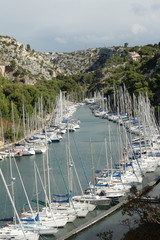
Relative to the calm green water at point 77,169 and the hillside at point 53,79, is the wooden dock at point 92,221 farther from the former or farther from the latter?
the hillside at point 53,79

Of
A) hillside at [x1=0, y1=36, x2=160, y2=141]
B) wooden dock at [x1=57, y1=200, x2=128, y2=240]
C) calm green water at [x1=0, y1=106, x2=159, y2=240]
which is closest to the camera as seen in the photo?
wooden dock at [x1=57, y1=200, x2=128, y2=240]

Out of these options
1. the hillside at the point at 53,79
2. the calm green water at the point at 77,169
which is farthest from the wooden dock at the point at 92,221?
the hillside at the point at 53,79

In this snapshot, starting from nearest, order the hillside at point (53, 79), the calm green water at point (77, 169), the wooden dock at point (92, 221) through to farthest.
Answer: the wooden dock at point (92, 221) < the calm green water at point (77, 169) < the hillside at point (53, 79)

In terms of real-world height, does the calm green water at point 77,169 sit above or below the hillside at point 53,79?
below

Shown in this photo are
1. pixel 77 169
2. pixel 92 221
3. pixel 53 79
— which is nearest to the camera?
pixel 92 221

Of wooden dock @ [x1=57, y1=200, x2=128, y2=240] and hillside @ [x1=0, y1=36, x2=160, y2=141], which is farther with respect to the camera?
hillside @ [x1=0, y1=36, x2=160, y2=141]

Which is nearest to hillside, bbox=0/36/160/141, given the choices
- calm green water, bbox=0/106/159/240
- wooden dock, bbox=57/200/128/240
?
calm green water, bbox=0/106/159/240

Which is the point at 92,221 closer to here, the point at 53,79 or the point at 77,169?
the point at 77,169

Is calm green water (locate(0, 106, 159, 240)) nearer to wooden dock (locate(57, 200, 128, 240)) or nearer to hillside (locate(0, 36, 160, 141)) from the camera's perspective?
wooden dock (locate(57, 200, 128, 240))

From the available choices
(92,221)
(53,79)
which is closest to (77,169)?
(92,221)

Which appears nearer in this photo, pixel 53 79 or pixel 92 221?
pixel 92 221

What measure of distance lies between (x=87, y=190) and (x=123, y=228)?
6887 mm

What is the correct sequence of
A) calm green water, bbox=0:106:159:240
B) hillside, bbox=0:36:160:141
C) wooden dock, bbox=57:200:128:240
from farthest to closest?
hillside, bbox=0:36:160:141
calm green water, bbox=0:106:159:240
wooden dock, bbox=57:200:128:240

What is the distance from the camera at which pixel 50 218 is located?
24047 millimetres
